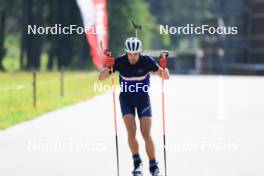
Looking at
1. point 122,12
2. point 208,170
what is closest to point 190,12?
point 122,12

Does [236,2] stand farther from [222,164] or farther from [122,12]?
[222,164]

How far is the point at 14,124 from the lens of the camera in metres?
19.1

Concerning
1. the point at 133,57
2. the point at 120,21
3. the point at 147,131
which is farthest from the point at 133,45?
the point at 120,21

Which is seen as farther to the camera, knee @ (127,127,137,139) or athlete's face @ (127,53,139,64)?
knee @ (127,127,137,139)

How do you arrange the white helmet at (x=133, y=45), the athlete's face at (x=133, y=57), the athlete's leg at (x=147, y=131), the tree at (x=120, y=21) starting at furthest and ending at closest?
the tree at (x=120, y=21) < the athlete's leg at (x=147, y=131) < the athlete's face at (x=133, y=57) < the white helmet at (x=133, y=45)

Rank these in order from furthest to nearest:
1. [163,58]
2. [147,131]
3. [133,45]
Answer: [163,58] → [147,131] → [133,45]

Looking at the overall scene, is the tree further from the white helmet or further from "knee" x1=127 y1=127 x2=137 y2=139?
the white helmet

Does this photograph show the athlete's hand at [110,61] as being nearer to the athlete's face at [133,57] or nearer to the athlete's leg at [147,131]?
the athlete's face at [133,57]

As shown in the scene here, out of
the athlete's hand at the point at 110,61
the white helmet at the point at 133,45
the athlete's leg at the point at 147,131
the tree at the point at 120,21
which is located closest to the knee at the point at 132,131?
the athlete's leg at the point at 147,131

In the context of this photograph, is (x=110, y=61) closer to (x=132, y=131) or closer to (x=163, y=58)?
(x=163, y=58)

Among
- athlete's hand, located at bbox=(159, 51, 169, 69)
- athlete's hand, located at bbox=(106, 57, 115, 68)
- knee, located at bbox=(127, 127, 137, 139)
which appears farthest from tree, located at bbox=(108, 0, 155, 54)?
athlete's hand, located at bbox=(106, 57, 115, 68)

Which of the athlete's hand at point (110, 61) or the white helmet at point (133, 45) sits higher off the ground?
the white helmet at point (133, 45)

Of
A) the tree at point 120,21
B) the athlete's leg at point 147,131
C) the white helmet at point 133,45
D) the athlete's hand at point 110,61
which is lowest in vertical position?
the athlete's leg at point 147,131

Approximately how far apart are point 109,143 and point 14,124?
4495 millimetres
